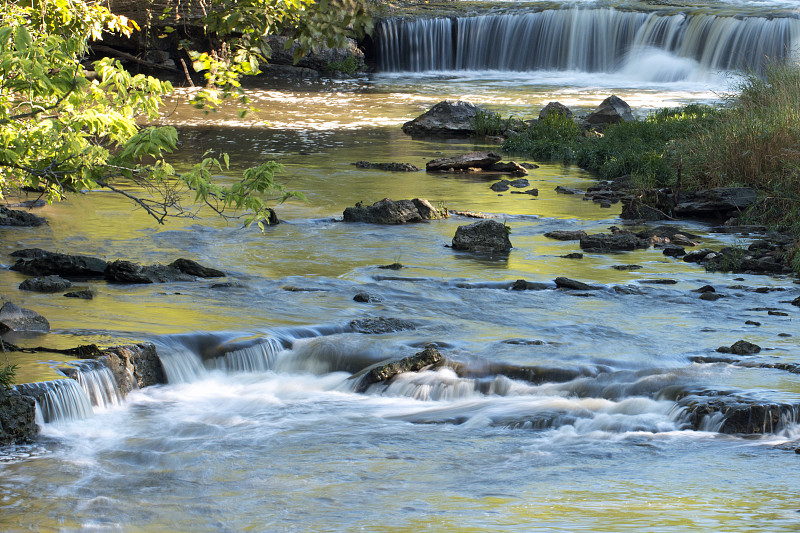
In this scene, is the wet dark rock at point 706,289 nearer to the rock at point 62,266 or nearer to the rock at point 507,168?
the rock at point 62,266

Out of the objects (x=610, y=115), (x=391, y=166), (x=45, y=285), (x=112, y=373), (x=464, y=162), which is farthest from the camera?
(x=610, y=115)

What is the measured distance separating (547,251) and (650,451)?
626cm

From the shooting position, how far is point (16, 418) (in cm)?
694

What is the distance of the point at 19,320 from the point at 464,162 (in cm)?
1213

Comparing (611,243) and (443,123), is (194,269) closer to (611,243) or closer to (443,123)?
(611,243)

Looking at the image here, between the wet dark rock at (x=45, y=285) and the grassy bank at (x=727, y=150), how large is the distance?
850 cm

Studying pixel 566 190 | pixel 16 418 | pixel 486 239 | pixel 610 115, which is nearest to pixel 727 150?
pixel 566 190

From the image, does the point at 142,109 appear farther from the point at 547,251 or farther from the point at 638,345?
the point at 547,251

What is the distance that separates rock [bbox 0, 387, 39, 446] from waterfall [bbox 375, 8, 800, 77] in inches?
1215

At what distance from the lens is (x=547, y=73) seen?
38.2 m

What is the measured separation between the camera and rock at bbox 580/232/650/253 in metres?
12.9

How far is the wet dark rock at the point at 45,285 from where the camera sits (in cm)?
1014

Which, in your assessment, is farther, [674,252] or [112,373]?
[674,252]

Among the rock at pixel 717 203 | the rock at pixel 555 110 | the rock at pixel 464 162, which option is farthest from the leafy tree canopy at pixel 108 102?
the rock at pixel 555 110
